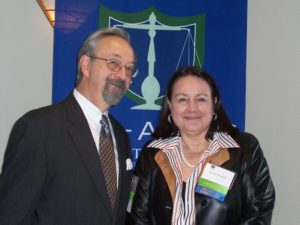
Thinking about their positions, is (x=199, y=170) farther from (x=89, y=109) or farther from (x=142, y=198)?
(x=89, y=109)

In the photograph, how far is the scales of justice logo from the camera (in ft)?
8.75

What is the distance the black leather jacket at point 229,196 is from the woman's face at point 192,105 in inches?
8.2

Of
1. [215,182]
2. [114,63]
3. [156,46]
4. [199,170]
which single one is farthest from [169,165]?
[156,46]

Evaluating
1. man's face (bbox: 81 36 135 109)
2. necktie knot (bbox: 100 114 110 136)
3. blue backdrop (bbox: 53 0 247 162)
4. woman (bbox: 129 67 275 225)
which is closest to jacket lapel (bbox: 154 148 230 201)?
woman (bbox: 129 67 275 225)

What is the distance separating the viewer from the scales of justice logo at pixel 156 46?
8.75 feet

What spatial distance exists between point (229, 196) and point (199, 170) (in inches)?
8.4

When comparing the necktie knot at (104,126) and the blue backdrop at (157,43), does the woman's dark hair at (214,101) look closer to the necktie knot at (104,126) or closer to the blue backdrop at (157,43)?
the necktie knot at (104,126)

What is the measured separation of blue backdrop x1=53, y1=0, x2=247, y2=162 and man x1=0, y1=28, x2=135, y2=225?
622mm

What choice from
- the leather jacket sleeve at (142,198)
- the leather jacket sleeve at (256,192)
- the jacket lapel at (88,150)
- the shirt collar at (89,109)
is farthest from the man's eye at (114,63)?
the leather jacket sleeve at (256,192)

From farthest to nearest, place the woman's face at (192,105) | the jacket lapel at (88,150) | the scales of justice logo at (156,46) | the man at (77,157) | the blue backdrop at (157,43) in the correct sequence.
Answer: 1. the scales of justice logo at (156,46)
2. the blue backdrop at (157,43)
3. the woman's face at (192,105)
4. the jacket lapel at (88,150)
5. the man at (77,157)

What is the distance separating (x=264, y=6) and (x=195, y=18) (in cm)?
64

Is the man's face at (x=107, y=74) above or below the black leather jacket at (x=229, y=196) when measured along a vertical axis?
above

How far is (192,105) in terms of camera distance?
197 centimetres

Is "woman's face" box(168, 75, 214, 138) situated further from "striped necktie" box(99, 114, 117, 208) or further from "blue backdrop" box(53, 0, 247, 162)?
"blue backdrop" box(53, 0, 247, 162)
